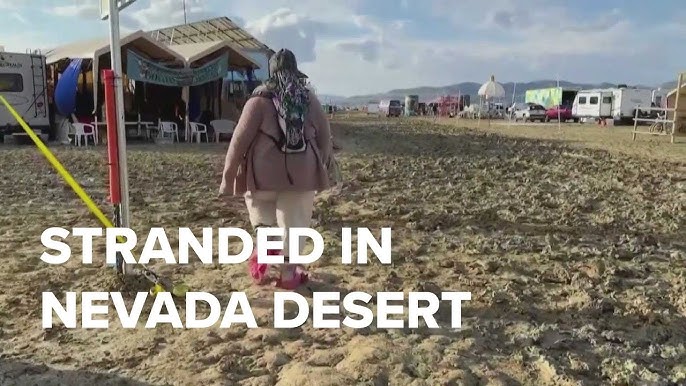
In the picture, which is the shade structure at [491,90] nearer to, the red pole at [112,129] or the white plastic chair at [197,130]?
the white plastic chair at [197,130]

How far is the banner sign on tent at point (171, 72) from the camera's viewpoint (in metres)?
16.2

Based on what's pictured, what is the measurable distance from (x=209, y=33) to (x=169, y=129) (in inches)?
561

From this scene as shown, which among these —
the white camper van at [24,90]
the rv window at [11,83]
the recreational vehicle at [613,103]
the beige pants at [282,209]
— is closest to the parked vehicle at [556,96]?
the recreational vehicle at [613,103]

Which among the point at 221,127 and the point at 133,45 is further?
the point at 221,127

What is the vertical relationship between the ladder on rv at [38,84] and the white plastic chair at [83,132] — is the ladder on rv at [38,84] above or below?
above

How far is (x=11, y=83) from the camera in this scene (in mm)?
16844

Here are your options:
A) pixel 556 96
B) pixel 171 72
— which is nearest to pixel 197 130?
pixel 171 72

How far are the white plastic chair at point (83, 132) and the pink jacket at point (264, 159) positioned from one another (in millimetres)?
13123

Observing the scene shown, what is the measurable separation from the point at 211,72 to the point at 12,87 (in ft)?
16.7

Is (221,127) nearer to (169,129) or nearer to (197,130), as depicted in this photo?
(197,130)

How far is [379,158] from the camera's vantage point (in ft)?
41.1

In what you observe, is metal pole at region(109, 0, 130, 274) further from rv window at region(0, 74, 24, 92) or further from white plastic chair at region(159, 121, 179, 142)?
rv window at region(0, 74, 24, 92)

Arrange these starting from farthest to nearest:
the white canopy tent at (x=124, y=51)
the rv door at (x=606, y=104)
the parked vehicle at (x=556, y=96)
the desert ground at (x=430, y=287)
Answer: the parked vehicle at (x=556, y=96) < the rv door at (x=606, y=104) < the white canopy tent at (x=124, y=51) < the desert ground at (x=430, y=287)

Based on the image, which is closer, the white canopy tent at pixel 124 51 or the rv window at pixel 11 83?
the white canopy tent at pixel 124 51
